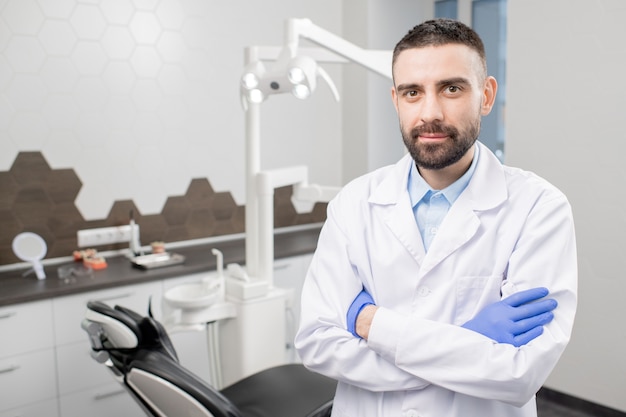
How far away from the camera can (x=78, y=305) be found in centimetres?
261

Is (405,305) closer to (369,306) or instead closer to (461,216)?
(369,306)

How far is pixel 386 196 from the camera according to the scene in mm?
1402

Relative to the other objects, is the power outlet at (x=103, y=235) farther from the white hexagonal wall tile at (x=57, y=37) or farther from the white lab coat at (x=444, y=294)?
the white lab coat at (x=444, y=294)

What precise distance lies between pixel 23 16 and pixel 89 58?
1.10 ft

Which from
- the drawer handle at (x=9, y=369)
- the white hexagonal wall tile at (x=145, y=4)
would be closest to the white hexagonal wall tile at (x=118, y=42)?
the white hexagonal wall tile at (x=145, y=4)

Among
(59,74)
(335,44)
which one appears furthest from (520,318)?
(59,74)

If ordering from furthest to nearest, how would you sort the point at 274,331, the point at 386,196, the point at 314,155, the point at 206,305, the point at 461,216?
the point at 314,155 < the point at 274,331 < the point at 206,305 < the point at 386,196 < the point at 461,216

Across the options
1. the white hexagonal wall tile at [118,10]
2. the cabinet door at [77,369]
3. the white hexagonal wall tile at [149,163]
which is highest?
the white hexagonal wall tile at [118,10]

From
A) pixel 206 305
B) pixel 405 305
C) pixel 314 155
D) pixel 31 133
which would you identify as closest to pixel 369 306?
pixel 405 305

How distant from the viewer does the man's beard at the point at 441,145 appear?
4.00ft

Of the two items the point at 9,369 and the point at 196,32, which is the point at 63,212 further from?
the point at 196,32

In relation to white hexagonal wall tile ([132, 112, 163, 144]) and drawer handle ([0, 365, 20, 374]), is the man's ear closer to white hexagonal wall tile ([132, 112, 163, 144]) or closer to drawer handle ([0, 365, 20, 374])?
drawer handle ([0, 365, 20, 374])

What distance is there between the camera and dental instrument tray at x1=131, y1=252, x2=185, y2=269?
9.60 ft

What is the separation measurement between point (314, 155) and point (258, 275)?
1755mm
